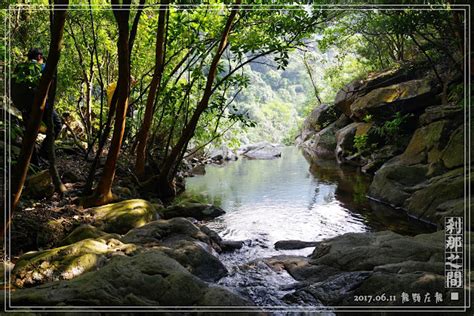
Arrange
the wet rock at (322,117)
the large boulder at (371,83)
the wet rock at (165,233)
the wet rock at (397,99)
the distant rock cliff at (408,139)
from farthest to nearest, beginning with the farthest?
the wet rock at (322,117) < the large boulder at (371,83) < the wet rock at (397,99) < the distant rock cliff at (408,139) < the wet rock at (165,233)

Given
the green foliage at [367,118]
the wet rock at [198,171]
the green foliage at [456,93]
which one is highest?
the green foliage at [456,93]

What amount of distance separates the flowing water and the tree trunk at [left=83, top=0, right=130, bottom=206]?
2.45m

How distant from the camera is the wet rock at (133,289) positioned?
305 cm

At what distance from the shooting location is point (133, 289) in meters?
3.38

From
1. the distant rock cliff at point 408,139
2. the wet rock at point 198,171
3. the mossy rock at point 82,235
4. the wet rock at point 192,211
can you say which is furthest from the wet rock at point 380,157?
the mossy rock at point 82,235

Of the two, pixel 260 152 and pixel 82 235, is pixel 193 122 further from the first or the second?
pixel 260 152

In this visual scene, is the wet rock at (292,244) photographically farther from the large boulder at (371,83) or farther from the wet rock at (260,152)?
the wet rock at (260,152)

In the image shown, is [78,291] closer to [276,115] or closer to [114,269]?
[114,269]

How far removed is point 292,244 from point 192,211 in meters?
2.88

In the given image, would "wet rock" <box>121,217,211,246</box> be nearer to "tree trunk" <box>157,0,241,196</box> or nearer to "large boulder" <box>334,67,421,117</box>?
"tree trunk" <box>157,0,241,196</box>

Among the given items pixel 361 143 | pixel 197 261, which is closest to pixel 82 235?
pixel 197 261

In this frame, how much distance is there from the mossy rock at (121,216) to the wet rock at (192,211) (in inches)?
47.4

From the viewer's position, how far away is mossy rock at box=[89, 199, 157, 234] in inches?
247

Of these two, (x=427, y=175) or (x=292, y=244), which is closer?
(x=292, y=244)
